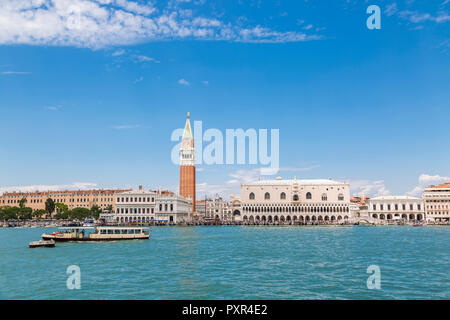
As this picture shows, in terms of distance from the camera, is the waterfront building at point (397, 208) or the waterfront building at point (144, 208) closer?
the waterfront building at point (144, 208)

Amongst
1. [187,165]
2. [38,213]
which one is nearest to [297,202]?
[187,165]

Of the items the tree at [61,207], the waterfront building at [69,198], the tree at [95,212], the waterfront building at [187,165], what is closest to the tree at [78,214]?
the tree at [95,212]

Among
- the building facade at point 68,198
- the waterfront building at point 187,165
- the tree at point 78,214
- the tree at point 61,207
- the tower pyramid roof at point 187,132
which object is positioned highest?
the tower pyramid roof at point 187,132

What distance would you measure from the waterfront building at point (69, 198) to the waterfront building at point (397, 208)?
65347 millimetres

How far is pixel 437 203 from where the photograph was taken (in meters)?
94.2

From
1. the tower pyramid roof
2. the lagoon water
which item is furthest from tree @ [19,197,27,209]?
the lagoon water

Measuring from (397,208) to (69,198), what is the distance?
84594 mm

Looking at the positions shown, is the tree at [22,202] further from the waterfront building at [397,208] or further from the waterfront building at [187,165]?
the waterfront building at [397,208]

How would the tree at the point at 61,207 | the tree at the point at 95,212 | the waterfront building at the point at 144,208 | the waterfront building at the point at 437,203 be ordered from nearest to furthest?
the waterfront building at the point at 144,208 < the waterfront building at the point at 437,203 < the tree at the point at 95,212 < the tree at the point at 61,207

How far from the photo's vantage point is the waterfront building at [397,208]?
9706 centimetres

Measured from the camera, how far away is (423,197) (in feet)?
315

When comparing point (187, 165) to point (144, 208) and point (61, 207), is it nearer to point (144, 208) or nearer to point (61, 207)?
point (144, 208)

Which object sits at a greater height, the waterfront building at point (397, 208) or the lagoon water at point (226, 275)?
the waterfront building at point (397, 208)
